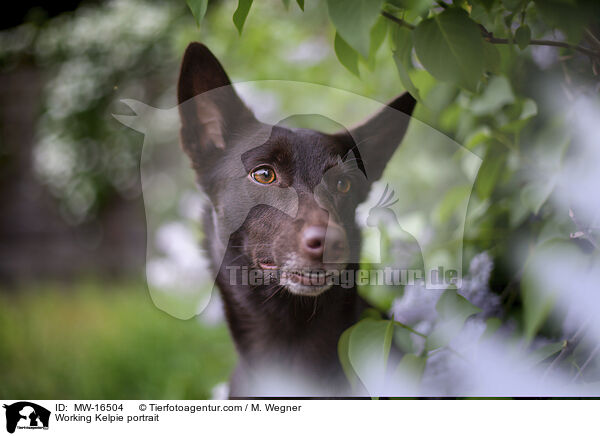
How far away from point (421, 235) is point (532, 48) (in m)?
0.42

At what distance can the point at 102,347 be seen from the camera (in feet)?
3.41

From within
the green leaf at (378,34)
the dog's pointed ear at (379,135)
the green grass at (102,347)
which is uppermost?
the green leaf at (378,34)

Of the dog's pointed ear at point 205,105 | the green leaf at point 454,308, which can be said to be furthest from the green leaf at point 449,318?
the dog's pointed ear at point 205,105

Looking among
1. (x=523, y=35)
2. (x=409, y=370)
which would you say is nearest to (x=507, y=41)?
(x=523, y=35)

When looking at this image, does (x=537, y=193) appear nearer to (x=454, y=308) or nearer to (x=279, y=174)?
(x=454, y=308)

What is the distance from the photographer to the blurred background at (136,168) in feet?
3.05

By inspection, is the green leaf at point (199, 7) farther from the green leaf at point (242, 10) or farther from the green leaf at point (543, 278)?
the green leaf at point (543, 278)

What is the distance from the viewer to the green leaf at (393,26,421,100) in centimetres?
76

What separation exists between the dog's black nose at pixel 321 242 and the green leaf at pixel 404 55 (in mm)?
282

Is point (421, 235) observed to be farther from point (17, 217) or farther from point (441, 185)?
point (17, 217)

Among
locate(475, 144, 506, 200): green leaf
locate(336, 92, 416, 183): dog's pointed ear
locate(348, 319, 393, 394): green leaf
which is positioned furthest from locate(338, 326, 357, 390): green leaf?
locate(475, 144, 506, 200): green leaf

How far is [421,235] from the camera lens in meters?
0.99
